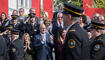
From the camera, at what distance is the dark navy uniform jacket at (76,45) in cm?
380

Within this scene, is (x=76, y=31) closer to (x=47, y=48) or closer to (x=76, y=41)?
(x=76, y=41)

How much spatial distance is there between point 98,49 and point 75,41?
108cm

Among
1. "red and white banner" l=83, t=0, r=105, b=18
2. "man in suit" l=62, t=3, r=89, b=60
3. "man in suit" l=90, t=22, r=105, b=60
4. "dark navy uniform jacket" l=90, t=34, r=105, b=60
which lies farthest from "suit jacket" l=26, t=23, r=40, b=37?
"red and white banner" l=83, t=0, r=105, b=18

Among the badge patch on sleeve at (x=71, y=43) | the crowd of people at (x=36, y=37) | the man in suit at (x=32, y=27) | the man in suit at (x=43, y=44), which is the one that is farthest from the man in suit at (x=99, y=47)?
the man in suit at (x=32, y=27)

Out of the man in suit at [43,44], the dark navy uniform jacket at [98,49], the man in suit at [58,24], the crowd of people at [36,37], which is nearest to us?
the dark navy uniform jacket at [98,49]

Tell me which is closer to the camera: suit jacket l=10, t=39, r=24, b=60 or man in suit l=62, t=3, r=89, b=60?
man in suit l=62, t=3, r=89, b=60

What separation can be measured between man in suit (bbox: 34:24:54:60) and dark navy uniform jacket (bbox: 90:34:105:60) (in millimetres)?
2270

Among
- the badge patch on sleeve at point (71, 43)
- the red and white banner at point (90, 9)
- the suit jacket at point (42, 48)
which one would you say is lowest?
the suit jacket at point (42, 48)

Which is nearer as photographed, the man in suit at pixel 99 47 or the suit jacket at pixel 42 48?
the man in suit at pixel 99 47

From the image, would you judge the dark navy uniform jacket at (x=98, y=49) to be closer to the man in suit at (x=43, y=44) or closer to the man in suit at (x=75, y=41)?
the man in suit at (x=75, y=41)

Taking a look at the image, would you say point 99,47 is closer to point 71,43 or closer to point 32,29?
point 71,43

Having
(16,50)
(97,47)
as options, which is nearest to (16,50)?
(16,50)

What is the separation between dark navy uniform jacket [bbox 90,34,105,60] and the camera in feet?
15.2

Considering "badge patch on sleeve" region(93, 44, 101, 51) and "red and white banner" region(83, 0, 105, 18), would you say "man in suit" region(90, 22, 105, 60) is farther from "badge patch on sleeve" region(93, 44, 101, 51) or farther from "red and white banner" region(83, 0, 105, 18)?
"red and white banner" region(83, 0, 105, 18)
